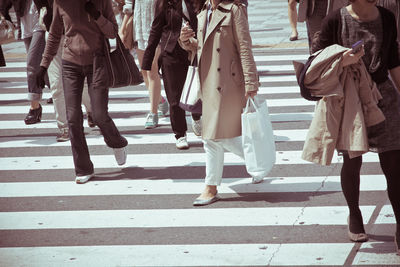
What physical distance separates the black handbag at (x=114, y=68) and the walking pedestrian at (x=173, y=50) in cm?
22

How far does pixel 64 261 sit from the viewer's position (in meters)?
5.93

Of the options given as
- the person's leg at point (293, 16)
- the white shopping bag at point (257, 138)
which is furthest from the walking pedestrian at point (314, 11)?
the person's leg at point (293, 16)

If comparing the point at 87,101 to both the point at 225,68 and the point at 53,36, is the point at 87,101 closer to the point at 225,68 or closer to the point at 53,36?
the point at 53,36

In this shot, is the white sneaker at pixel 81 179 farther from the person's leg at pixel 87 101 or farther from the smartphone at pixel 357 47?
the smartphone at pixel 357 47

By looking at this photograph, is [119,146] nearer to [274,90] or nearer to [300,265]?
[300,265]

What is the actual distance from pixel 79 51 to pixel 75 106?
0.51 meters

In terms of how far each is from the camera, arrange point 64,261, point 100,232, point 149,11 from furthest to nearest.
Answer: point 149,11 < point 100,232 < point 64,261

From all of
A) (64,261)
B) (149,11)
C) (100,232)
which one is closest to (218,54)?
(100,232)

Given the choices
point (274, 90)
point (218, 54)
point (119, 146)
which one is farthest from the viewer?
point (274, 90)

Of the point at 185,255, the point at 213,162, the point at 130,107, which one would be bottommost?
the point at 130,107

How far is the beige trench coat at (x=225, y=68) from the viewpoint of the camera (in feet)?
22.8

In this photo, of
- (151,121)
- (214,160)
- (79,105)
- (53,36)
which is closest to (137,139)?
(151,121)

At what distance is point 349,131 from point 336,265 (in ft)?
2.85

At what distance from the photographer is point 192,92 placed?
750 cm
